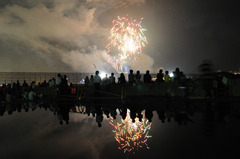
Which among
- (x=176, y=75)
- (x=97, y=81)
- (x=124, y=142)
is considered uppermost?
(x=176, y=75)

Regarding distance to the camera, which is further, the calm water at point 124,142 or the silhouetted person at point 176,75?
the silhouetted person at point 176,75

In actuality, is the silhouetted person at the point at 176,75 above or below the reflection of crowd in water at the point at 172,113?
above

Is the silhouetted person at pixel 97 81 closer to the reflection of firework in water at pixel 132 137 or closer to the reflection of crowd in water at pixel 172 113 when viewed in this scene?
the reflection of crowd in water at pixel 172 113

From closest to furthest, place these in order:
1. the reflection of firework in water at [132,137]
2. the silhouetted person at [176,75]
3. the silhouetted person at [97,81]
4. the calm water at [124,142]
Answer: the calm water at [124,142] < the reflection of firework in water at [132,137] < the silhouetted person at [176,75] < the silhouetted person at [97,81]

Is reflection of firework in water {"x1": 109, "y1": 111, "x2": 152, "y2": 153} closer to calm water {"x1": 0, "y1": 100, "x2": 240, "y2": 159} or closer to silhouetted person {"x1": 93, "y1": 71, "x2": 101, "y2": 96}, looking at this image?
calm water {"x1": 0, "y1": 100, "x2": 240, "y2": 159}

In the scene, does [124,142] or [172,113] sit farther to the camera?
[172,113]

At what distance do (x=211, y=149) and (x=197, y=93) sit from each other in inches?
424

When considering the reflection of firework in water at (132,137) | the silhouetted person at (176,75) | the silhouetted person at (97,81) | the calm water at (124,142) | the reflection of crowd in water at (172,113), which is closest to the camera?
the calm water at (124,142)

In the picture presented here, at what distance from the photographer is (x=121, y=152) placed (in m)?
4.34

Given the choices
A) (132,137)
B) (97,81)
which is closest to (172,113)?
(132,137)

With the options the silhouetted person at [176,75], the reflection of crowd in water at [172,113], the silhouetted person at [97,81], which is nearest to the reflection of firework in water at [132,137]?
the reflection of crowd in water at [172,113]

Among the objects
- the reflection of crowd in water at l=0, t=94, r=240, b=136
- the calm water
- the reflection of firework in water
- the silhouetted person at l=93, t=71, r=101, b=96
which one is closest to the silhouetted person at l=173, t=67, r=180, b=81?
the reflection of crowd in water at l=0, t=94, r=240, b=136

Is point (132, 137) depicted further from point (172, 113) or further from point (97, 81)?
point (97, 81)

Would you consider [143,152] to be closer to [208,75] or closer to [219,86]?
[208,75]
